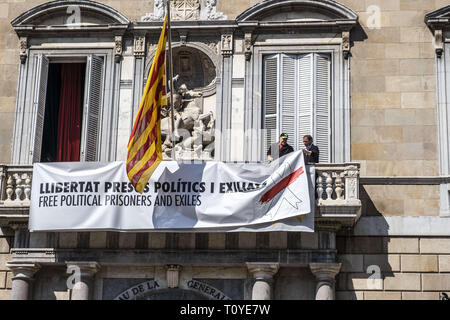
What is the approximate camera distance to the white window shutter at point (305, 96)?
27969mm

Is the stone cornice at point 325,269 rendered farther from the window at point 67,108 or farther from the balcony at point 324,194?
the window at point 67,108

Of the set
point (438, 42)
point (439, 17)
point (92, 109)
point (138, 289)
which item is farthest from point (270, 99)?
point (138, 289)

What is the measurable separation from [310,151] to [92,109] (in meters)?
→ 5.80

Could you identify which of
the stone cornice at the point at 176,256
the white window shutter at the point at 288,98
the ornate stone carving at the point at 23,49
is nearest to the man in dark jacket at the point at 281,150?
the white window shutter at the point at 288,98

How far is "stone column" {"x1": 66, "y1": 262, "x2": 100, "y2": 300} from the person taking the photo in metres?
26.2

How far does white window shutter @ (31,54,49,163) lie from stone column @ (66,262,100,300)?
3.35m

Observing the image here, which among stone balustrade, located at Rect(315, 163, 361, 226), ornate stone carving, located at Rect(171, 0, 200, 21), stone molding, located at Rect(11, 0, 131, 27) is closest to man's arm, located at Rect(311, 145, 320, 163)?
stone balustrade, located at Rect(315, 163, 361, 226)

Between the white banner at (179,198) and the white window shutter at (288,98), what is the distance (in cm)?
210

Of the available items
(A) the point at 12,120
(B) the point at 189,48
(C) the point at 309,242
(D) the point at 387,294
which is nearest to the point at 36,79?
(A) the point at 12,120

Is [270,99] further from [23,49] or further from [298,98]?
[23,49]

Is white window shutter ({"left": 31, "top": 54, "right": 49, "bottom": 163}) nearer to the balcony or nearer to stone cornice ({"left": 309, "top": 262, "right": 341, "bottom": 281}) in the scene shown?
the balcony

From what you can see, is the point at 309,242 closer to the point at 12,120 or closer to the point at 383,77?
the point at 383,77
